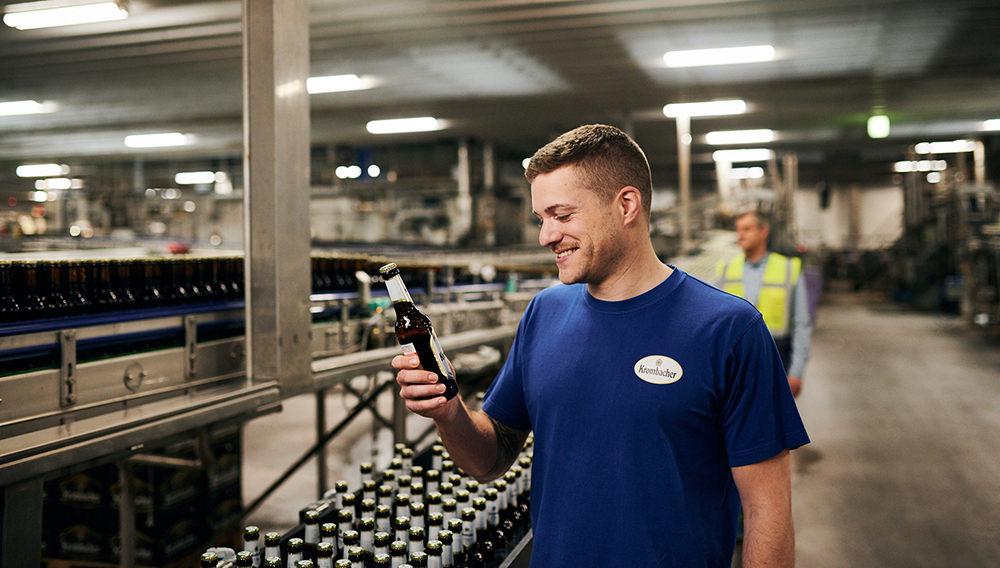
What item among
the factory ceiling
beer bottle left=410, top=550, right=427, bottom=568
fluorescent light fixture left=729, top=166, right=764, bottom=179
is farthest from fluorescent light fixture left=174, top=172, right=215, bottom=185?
beer bottle left=410, top=550, right=427, bottom=568

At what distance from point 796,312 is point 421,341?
3328 millimetres

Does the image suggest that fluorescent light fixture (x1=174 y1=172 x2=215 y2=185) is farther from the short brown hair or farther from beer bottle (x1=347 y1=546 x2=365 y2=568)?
the short brown hair

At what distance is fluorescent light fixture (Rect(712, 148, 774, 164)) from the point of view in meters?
18.4

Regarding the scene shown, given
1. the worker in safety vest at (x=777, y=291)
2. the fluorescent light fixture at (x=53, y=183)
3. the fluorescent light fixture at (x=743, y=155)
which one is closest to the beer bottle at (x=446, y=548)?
the worker in safety vest at (x=777, y=291)

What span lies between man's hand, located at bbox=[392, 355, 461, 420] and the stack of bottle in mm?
545

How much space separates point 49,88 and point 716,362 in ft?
41.2

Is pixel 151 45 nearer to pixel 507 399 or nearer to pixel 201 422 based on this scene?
pixel 201 422

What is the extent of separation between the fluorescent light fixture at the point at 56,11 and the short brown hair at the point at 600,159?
6.09m

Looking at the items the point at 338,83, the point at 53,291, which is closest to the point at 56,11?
the point at 338,83

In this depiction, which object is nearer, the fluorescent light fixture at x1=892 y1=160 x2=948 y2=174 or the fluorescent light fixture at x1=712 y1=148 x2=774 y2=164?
the fluorescent light fixture at x1=712 y1=148 x2=774 y2=164

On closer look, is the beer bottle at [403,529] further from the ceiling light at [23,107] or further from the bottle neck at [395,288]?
the ceiling light at [23,107]

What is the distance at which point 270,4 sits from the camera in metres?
2.62

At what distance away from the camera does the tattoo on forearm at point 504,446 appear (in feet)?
5.05

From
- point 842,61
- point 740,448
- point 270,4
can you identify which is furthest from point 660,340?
point 842,61
